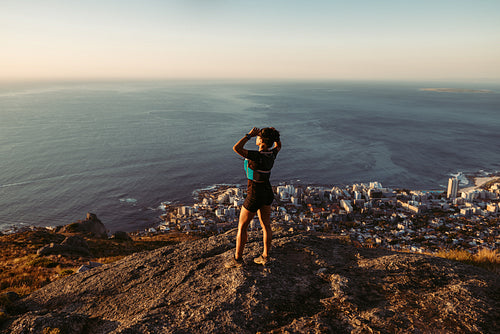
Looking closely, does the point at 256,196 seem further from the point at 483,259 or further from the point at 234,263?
the point at 483,259

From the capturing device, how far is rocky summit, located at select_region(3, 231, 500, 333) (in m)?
3.26

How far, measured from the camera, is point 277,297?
12.4 ft

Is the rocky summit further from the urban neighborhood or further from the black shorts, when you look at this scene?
the urban neighborhood

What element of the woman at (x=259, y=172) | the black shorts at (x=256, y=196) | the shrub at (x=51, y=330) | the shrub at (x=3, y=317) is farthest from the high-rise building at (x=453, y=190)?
the shrub at (x=3, y=317)

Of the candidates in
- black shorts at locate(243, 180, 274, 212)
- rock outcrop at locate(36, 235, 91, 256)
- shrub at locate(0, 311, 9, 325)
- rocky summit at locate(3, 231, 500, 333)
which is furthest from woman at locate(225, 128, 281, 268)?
rock outcrop at locate(36, 235, 91, 256)

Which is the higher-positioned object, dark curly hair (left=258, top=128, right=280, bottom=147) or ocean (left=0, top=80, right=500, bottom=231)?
dark curly hair (left=258, top=128, right=280, bottom=147)

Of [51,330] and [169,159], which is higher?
[51,330]

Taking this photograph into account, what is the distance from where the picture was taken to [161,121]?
72.6m

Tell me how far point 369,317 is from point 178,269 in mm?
3238

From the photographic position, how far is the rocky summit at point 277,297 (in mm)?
3258

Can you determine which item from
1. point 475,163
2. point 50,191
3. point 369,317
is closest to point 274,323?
point 369,317

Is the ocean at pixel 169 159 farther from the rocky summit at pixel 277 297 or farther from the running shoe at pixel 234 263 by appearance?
the running shoe at pixel 234 263

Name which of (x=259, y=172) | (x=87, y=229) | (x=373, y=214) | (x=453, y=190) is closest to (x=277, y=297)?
(x=259, y=172)

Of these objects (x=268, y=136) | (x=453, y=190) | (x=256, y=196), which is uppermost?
(x=268, y=136)
